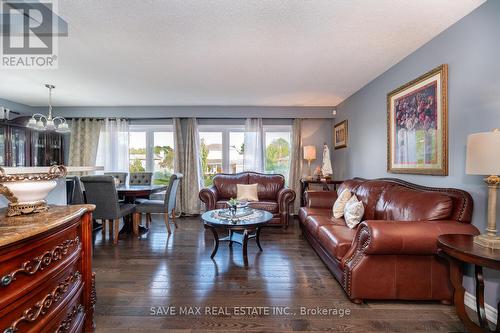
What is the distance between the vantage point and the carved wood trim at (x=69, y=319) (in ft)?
4.07

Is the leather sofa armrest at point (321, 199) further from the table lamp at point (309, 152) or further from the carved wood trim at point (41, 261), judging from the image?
the carved wood trim at point (41, 261)

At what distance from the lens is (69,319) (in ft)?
4.37

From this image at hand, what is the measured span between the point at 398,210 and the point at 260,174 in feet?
9.74

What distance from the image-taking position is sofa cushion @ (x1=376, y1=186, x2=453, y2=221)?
2.00m

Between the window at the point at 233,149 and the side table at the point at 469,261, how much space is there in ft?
12.7

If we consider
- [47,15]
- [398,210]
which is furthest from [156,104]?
[398,210]

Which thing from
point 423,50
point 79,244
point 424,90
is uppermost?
point 423,50

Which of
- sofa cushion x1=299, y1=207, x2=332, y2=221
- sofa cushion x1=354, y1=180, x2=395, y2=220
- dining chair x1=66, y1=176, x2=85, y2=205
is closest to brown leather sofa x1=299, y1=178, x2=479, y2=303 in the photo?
sofa cushion x1=354, y1=180, x2=395, y2=220

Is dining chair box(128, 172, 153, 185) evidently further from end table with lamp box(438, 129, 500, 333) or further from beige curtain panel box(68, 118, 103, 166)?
end table with lamp box(438, 129, 500, 333)

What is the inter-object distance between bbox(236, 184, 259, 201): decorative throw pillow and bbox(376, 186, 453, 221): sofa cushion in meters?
2.35

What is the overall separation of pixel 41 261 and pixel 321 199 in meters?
3.38

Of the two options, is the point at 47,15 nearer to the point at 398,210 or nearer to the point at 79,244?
the point at 79,244

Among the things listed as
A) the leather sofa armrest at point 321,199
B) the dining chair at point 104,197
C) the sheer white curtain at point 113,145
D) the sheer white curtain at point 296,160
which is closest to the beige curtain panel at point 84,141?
the sheer white curtain at point 113,145

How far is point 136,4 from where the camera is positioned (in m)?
1.83
